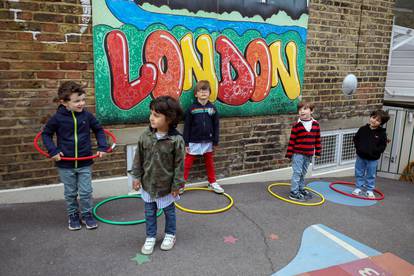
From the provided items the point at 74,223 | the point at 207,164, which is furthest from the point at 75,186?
the point at 207,164

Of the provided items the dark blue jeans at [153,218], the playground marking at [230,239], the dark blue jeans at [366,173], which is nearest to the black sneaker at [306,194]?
the dark blue jeans at [366,173]

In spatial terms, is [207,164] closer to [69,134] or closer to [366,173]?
[69,134]

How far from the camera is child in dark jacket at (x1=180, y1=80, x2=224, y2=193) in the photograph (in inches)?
189

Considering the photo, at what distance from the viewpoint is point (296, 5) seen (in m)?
5.57

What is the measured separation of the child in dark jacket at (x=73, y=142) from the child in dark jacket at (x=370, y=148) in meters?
3.86

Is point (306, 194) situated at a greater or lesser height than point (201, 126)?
lesser

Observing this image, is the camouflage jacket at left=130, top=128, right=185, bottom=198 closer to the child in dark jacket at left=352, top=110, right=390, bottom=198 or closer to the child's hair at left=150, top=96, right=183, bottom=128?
the child's hair at left=150, top=96, right=183, bottom=128

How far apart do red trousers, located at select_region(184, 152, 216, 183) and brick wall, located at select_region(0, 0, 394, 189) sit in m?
0.22

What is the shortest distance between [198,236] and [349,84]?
14.0ft

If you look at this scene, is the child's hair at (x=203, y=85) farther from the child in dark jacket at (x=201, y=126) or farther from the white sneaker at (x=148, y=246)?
the white sneaker at (x=148, y=246)

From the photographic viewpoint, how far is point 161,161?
3.27 meters

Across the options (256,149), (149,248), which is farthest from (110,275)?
(256,149)

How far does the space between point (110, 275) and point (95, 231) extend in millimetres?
877

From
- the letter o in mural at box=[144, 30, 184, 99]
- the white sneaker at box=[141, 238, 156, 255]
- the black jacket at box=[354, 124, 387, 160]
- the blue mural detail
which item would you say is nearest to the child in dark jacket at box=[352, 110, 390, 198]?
the black jacket at box=[354, 124, 387, 160]
